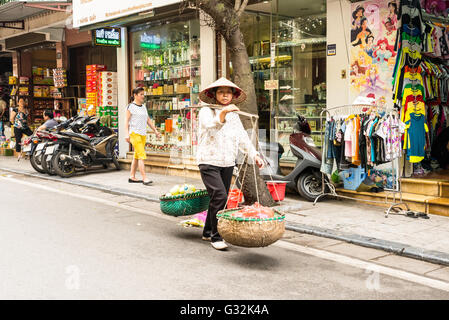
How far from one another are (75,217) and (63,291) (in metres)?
3.37

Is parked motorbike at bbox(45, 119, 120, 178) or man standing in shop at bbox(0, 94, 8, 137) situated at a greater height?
man standing in shop at bbox(0, 94, 8, 137)

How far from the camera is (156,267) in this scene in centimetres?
486

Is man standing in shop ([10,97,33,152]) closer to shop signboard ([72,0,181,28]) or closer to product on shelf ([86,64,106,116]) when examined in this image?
product on shelf ([86,64,106,116])

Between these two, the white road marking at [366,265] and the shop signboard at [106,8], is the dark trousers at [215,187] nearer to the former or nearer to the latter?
the white road marking at [366,265]

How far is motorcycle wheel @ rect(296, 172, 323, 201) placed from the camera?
8574mm

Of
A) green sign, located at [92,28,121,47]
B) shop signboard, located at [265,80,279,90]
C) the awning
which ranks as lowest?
shop signboard, located at [265,80,279,90]

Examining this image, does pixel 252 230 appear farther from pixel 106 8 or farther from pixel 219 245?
pixel 106 8

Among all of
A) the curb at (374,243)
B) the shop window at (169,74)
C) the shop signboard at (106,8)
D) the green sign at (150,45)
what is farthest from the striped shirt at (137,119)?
the curb at (374,243)

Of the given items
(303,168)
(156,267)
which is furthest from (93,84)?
(156,267)

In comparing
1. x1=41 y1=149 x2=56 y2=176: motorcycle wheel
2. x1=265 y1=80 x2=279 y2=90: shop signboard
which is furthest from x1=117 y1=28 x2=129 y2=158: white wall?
x1=265 y1=80 x2=279 y2=90: shop signboard

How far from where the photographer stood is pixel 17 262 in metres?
4.90

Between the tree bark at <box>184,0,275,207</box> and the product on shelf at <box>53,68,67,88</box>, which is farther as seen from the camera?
the product on shelf at <box>53,68,67,88</box>

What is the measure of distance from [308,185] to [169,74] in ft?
20.9

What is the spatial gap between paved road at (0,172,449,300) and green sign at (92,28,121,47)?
7331mm
